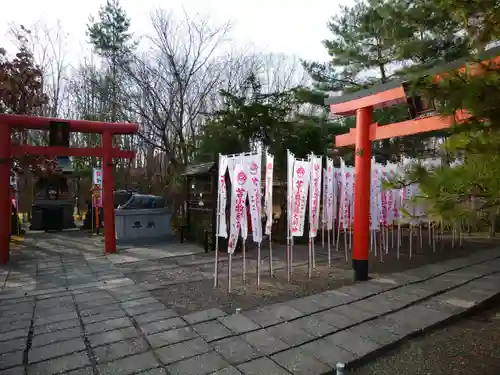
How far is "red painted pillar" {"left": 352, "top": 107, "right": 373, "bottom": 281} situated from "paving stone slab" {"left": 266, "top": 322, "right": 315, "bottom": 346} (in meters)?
2.40

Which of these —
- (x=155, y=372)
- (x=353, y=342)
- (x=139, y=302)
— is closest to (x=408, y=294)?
(x=353, y=342)

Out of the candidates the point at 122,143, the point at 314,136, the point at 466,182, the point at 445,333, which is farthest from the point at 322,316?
the point at 122,143

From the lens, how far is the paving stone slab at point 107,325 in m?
3.75

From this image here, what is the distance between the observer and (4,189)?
24.3 feet

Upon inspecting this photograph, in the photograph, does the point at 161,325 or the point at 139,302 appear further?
the point at 139,302

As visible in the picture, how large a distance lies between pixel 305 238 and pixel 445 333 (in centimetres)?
639

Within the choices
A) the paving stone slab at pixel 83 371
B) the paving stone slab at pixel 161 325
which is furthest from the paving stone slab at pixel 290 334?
the paving stone slab at pixel 83 371

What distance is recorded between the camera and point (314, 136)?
38.6ft

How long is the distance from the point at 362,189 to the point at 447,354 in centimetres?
292

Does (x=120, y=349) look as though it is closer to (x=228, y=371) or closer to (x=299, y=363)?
(x=228, y=371)

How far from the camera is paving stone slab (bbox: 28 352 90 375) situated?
9.51 ft

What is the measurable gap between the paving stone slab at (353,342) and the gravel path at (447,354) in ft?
0.37

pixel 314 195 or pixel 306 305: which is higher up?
pixel 314 195

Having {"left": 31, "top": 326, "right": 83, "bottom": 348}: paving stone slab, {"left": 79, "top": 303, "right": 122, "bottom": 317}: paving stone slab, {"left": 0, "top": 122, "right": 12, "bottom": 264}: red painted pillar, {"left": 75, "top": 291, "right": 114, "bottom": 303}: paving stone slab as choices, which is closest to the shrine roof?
{"left": 79, "top": 303, "right": 122, "bottom": 317}: paving stone slab
